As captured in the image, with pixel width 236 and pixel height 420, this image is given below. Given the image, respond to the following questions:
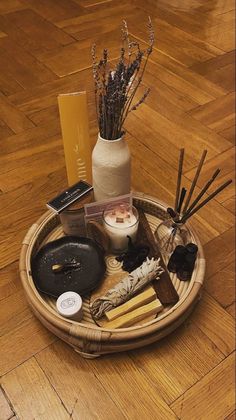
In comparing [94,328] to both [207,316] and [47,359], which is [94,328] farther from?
[207,316]

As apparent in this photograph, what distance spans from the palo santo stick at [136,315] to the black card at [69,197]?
0.77 ft

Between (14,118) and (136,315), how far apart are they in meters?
0.81

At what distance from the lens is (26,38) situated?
1.72 meters

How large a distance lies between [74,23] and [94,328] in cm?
148

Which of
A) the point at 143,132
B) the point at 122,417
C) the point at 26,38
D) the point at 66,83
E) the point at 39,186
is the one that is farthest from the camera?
the point at 26,38

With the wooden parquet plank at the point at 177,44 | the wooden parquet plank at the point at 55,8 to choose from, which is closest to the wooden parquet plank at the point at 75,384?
the wooden parquet plank at the point at 177,44

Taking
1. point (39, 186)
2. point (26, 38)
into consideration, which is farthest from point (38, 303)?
point (26, 38)

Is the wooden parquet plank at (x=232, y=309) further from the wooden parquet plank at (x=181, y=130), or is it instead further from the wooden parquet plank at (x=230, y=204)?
the wooden parquet plank at (x=181, y=130)

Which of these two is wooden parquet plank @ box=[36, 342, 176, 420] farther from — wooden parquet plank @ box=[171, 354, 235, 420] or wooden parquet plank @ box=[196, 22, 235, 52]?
wooden parquet plank @ box=[196, 22, 235, 52]

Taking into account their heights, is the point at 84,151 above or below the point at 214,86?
above

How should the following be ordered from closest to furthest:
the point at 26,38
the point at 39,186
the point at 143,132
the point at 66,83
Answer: the point at 39,186
the point at 143,132
the point at 66,83
the point at 26,38

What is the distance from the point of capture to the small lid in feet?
2.53

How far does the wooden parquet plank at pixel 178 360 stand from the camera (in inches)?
30.8

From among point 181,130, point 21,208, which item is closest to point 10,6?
point 181,130
